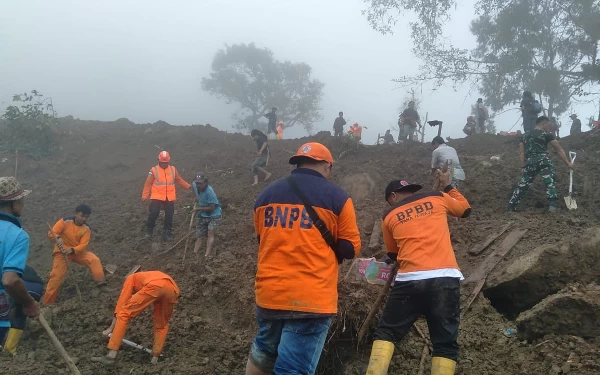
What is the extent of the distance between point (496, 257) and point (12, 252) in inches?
207

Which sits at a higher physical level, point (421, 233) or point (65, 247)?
point (421, 233)

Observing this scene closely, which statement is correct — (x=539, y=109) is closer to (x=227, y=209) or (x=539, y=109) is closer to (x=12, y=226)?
(x=227, y=209)

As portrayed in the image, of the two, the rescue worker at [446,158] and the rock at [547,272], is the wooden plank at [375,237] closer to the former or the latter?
the rescue worker at [446,158]

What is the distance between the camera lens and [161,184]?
8477 mm

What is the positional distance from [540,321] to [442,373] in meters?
1.35

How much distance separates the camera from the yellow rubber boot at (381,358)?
3084 mm

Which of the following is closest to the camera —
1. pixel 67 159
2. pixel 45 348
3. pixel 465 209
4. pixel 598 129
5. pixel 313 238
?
pixel 313 238

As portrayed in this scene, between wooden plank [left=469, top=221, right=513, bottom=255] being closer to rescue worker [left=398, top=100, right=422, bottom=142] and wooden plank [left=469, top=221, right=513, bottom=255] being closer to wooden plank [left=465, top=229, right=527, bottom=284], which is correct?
wooden plank [left=465, top=229, right=527, bottom=284]

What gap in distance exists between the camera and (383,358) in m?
3.10

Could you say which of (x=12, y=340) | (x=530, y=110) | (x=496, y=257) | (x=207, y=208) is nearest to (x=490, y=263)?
(x=496, y=257)

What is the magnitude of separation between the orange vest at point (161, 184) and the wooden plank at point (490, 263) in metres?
5.71

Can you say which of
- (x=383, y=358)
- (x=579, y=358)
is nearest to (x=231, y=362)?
(x=383, y=358)

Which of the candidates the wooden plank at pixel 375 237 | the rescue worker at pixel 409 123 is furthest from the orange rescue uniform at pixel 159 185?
the rescue worker at pixel 409 123

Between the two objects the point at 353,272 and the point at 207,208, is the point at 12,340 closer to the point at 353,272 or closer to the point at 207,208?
the point at 207,208
